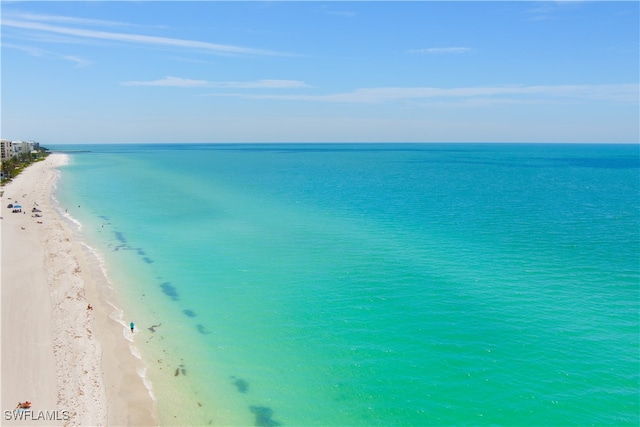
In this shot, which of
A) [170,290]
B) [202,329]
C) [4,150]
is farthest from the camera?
[4,150]

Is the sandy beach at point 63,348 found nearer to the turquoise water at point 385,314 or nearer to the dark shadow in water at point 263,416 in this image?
the turquoise water at point 385,314

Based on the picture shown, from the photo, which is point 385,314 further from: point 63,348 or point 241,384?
point 63,348

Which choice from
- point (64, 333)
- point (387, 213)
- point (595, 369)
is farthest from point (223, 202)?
point (595, 369)

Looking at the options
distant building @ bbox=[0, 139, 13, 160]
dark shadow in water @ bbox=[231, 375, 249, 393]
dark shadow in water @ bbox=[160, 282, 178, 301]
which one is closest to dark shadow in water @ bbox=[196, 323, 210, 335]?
dark shadow in water @ bbox=[160, 282, 178, 301]

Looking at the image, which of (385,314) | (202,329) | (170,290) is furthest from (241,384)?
(170,290)

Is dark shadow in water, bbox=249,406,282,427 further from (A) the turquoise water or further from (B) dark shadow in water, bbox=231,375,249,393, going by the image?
(B) dark shadow in water, bbox=231,375,249,393

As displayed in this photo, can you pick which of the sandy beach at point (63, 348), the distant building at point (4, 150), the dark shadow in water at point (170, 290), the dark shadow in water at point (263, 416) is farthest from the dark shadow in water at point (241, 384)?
the distant building at point (4, 150)

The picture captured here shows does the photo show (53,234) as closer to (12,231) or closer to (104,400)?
(12,231)
